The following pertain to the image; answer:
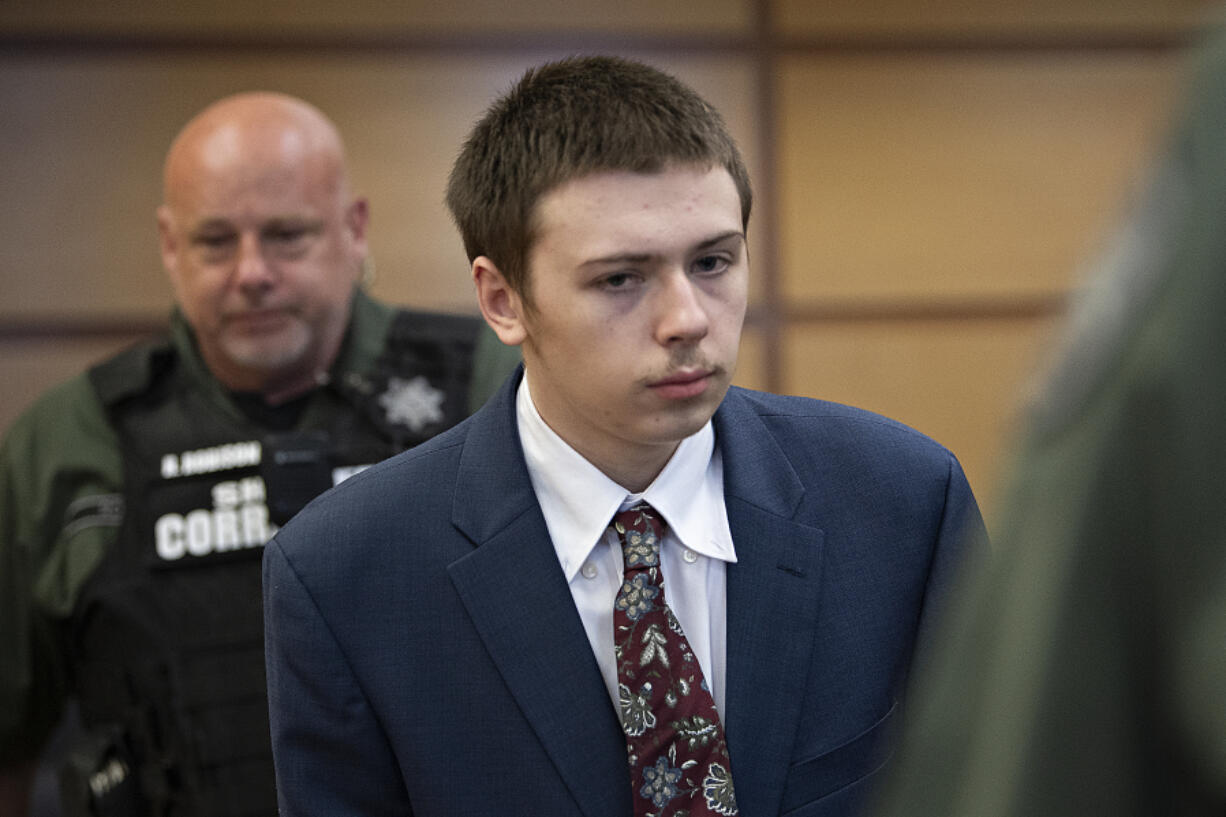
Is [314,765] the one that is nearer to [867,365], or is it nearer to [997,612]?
[997,612]

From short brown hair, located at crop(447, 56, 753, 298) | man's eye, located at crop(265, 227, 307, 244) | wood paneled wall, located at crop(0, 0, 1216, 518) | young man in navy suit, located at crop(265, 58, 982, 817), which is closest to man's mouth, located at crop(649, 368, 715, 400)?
young man in navy suit, located at crop(265, 58, 982, 817)

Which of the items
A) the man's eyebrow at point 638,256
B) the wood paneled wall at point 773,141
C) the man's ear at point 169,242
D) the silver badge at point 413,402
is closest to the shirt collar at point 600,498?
the man's eyebrow at point 638,256

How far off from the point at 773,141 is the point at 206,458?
1.87m

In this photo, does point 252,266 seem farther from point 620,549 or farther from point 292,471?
point 620,549

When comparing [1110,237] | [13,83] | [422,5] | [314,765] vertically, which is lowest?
[314,765]

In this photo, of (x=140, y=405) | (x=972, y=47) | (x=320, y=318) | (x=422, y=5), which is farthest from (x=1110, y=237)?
(x=972, y=47)

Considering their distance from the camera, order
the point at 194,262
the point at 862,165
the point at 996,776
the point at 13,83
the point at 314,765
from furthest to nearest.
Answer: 1. the point at 862,165
2. the point at 13,83
3. the point at 194,262
4. the point at 314,765
5. the point at 996,776

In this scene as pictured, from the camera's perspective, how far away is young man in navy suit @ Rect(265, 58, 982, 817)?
131 cm

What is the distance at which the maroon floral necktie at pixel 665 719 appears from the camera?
1281 millimetres

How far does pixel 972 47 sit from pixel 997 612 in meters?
3.46

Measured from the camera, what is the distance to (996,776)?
1.05 feet

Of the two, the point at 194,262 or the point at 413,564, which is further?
the point at 194,262

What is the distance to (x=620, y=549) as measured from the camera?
1.42 metres

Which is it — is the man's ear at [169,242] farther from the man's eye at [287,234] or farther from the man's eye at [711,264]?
the man's eye at [711,264]
